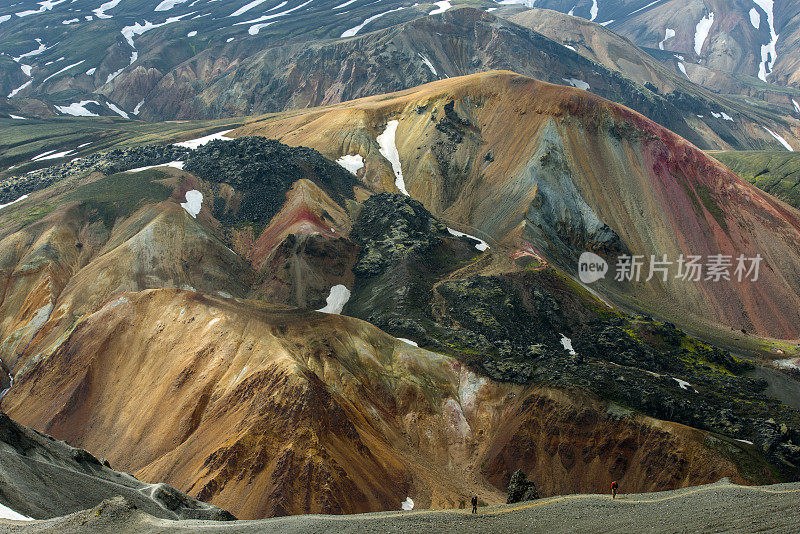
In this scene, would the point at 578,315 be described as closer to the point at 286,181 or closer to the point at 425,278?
the point at 425,278

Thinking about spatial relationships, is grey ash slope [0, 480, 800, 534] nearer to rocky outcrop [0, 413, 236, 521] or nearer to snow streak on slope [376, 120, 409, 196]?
rocky outcrop [0, 413, 236, 521]

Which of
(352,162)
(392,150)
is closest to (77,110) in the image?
(352,162)

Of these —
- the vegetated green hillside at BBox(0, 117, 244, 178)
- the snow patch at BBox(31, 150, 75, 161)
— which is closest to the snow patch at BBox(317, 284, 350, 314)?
the vegetated green hillside at BBox(0, 117, 244, 178)

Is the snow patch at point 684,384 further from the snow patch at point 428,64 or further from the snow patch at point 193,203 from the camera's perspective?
the snow patch at point 428,64

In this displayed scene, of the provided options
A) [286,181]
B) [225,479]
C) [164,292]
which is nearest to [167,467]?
[225,479]

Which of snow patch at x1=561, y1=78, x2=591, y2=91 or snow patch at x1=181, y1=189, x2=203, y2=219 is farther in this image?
snow patch at x1=561, y1=78, x2=591, y2=91

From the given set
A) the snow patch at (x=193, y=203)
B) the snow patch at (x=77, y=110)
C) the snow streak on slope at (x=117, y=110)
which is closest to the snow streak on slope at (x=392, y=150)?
the snow patch at (x=193, y=203)

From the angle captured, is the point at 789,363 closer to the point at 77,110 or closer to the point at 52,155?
the point at 52,155

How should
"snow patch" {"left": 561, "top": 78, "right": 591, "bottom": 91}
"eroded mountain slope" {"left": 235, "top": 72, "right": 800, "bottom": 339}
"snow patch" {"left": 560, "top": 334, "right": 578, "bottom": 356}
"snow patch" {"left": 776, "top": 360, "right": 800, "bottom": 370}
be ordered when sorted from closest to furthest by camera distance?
"snow patch" {"left": 560, "top": 334, "right": 578, "bottom": 356} → "snow patch" {"left": 776, "top": 360, "right": 800, "bottom": 370} → "eroded mountain slope" {"left": 235, "top": 72, "right": 800, "bottom": 339} → "snow patch" {"left": 561, "top": 78, "right": 591, "bottom": 91}
